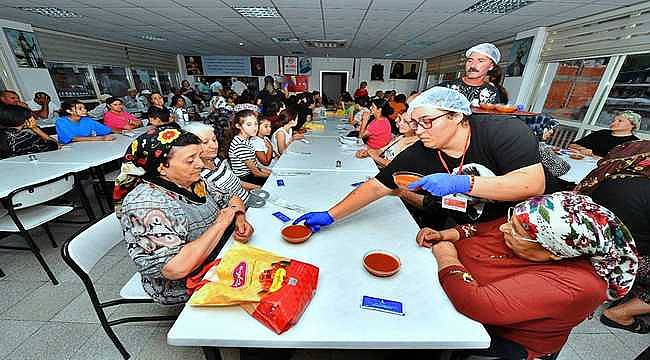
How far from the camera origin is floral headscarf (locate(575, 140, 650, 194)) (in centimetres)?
143

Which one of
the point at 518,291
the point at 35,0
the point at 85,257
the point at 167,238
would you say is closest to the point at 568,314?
the point at 518,291

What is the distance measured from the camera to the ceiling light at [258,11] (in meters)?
4.32

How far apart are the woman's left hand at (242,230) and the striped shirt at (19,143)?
3424 mm

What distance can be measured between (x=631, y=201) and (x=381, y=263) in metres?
1.47

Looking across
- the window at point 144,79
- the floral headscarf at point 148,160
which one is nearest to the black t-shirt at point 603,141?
the floral headscarf at point 148,160

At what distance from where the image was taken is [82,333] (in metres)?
1.65

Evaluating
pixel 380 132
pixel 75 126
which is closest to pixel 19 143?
pixel 75 126

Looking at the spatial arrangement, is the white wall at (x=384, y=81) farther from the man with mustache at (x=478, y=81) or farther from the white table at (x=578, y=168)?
the man with mustache at (x=478, y=81)

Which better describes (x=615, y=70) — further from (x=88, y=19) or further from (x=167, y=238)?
(x=88, y=19)

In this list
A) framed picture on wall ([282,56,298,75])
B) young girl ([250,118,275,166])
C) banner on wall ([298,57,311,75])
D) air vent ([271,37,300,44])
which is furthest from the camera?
banner on wall ([298,57,311,75])

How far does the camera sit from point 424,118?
4.25ft

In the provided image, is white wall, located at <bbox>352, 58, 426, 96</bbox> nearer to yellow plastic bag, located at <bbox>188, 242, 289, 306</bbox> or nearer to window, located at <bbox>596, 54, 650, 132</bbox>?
window, located at <bbox>596, 54, 650, 132</bbox>

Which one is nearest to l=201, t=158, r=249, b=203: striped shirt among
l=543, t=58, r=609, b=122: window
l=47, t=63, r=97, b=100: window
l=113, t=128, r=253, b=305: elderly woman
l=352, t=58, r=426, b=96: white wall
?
l=113, t=128, r=253, b=305: elderly woman

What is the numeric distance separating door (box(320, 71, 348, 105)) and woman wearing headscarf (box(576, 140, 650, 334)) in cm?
1185
